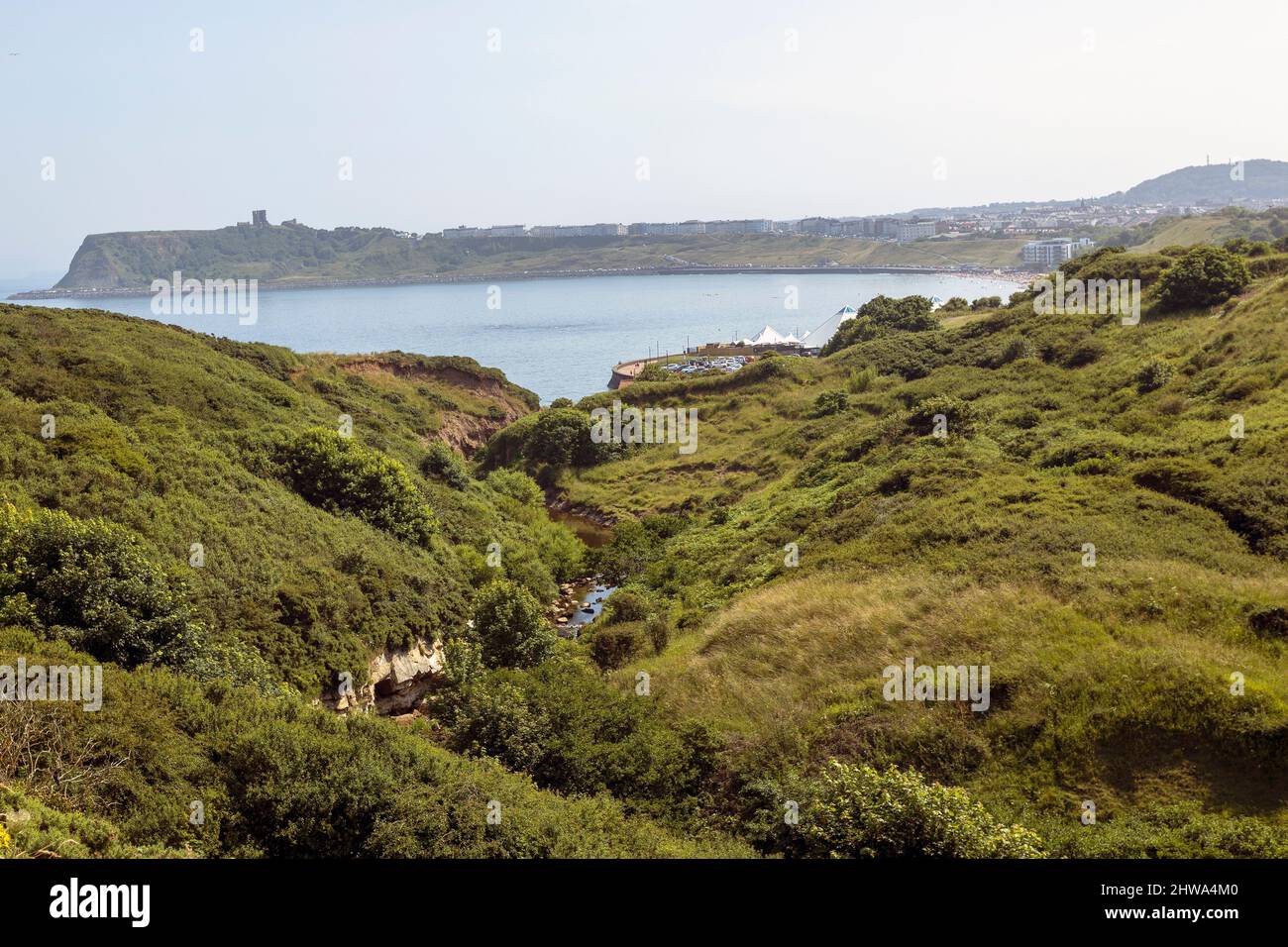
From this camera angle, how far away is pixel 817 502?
29.2 m

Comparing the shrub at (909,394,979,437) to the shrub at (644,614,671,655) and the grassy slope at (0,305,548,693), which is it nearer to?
the shrub at (644,614,671,655)

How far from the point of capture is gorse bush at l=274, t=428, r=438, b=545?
26656 mm

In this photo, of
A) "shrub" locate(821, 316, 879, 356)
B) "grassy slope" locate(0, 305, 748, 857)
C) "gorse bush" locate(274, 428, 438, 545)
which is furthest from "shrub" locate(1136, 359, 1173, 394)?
"shrub" locate(821, 316, 879, 356)

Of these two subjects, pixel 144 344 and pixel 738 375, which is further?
pixel 738 375

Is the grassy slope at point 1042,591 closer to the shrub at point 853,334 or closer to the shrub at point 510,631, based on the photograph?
the shrub at point 510,631

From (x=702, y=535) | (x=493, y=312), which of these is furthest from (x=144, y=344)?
(x=493, y=312)

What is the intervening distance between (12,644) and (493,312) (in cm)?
15077

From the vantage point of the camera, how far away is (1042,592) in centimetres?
1638

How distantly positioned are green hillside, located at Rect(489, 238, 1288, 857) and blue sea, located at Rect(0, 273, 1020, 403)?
160 feet

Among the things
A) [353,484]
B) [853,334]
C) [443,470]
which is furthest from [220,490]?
[853,334]

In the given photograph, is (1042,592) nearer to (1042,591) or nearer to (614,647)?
(1042,591)

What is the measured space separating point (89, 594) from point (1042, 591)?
16.6m

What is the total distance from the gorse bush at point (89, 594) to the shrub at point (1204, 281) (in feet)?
132
